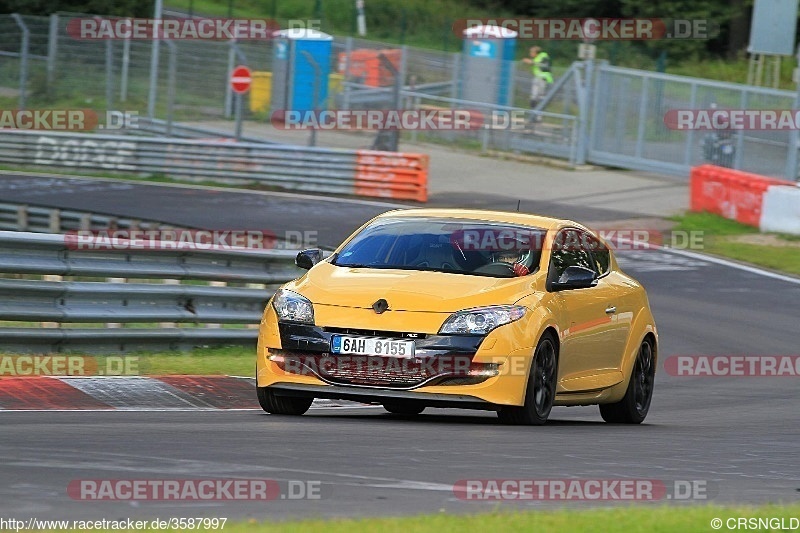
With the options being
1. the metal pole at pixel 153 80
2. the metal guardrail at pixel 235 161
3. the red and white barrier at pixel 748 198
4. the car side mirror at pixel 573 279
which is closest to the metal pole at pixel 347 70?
the metal pole at pixel 153 80

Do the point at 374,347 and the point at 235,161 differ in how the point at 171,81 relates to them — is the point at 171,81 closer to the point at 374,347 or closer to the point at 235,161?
the point at 235,161

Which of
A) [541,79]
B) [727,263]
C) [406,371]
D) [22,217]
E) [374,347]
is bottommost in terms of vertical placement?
[22,217]

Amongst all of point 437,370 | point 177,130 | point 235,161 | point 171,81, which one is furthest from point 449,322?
point 177,130

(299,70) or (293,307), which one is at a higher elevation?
(299,70)

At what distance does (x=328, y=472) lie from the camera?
7.51 metres

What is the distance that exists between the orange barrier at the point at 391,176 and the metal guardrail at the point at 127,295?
15.6 meters

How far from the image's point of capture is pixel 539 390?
10.2m

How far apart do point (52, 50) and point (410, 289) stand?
26.7 m

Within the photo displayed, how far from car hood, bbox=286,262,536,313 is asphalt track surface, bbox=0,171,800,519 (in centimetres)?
77

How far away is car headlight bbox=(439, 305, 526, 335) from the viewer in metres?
9.80

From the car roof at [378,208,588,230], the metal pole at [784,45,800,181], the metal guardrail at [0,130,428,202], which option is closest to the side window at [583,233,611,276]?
the car roof at [378,208,588,230]

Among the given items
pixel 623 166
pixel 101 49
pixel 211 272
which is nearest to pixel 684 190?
pixel 623 166

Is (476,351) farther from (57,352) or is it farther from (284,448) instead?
(57,352)

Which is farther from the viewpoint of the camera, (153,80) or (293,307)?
(153,80)
